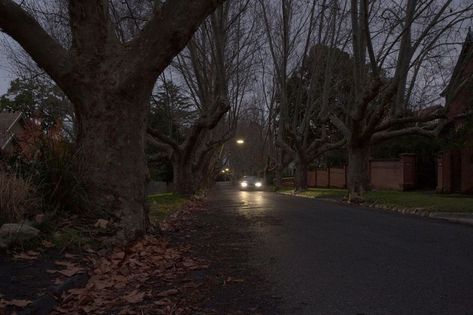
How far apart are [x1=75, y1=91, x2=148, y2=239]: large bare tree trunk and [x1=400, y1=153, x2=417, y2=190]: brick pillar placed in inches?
1101

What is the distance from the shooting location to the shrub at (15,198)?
24.5ft

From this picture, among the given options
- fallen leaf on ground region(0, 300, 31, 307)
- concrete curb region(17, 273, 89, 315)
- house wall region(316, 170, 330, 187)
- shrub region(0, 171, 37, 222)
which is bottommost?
concrete curb region(17, 273, 89, 315)

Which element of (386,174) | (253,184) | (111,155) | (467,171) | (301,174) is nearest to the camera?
(111,155)

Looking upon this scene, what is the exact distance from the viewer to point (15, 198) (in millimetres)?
7648

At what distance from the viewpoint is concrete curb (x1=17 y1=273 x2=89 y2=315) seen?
4.87m

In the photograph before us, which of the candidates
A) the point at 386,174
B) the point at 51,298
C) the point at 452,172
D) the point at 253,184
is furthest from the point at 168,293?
the point at 253,184

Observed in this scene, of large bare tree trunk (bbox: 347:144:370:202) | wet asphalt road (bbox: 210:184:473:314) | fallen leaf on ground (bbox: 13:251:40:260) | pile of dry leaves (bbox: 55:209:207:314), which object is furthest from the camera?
large bare tree trunk (bbox: 347:144:370:202)

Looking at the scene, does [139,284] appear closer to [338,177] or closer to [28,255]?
[28,255]

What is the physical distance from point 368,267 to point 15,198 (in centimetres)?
501

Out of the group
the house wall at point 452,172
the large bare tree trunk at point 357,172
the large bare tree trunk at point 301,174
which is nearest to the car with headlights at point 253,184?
the large bare tree trunk at point 301,174

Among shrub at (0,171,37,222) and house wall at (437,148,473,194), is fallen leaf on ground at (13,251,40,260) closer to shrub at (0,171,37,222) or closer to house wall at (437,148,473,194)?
shrub at (0,171,37,222)

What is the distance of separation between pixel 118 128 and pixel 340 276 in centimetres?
464

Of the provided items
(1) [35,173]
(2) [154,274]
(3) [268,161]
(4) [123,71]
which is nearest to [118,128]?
(4) [123,71]

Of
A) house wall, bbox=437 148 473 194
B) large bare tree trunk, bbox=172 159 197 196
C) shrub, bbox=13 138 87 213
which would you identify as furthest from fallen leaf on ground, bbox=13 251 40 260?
house wall, bbox=437 148 473 194
